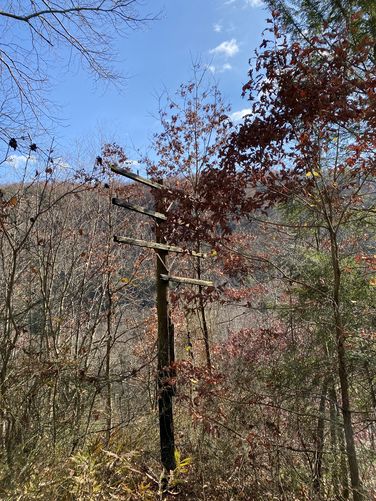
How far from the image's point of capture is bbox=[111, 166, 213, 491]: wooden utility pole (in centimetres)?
473

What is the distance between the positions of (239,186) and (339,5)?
122 inches

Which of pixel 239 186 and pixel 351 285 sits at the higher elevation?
pixel 239 186

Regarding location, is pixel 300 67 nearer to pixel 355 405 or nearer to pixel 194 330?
pixel 355 405

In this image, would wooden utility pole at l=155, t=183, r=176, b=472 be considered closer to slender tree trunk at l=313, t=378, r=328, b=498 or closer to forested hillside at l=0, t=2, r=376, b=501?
forested hillside at l=0, t=2, r=376, b=501

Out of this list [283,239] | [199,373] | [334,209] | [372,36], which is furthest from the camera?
[283,239]

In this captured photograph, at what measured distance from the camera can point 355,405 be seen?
5387 millimetres

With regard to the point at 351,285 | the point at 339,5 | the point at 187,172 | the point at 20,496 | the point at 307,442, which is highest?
the point at 339,5

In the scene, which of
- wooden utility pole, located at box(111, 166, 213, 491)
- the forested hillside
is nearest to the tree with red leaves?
the forested hillside

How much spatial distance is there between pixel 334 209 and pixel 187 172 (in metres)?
4.02

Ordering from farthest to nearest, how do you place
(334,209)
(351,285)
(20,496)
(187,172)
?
(187,172), (351,285), (334,209), (20,496)

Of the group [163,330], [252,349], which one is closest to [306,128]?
[163,330]

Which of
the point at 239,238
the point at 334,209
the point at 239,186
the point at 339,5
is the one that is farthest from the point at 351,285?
the point at 339,5

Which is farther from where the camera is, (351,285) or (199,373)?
(351,285)

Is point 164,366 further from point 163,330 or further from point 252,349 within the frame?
point 252,349
